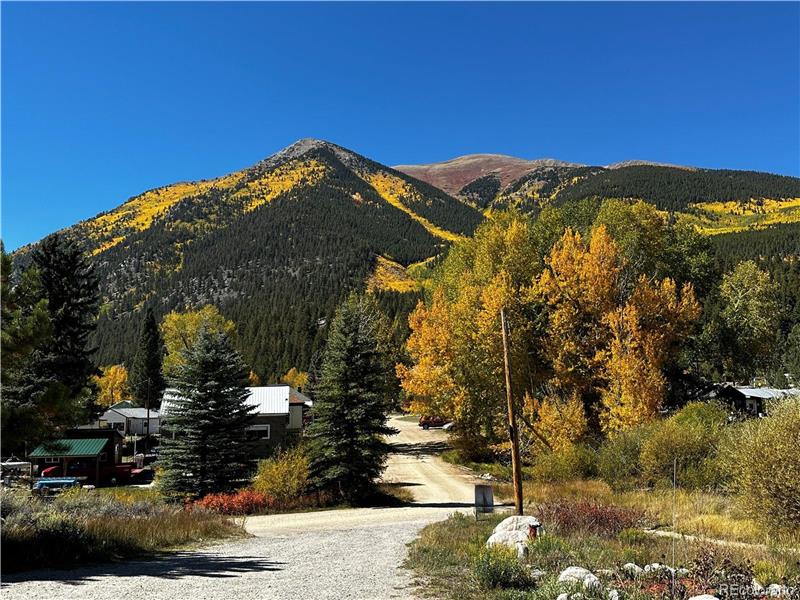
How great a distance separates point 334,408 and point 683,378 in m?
23.9

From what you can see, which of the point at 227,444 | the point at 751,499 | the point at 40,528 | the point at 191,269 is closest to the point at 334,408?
the point at 227,444

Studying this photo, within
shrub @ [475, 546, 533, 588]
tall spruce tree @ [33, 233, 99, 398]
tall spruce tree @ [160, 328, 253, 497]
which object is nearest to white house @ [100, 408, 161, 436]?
tall spruce tree @ [33, 233, 99, 398]

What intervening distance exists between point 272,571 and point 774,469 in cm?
1213

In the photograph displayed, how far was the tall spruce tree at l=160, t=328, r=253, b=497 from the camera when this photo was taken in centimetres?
2545

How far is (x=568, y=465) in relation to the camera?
84.5 ft

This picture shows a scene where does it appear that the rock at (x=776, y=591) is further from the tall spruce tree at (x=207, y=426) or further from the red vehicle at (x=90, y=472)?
the red vehicle at (x=90, y=472)

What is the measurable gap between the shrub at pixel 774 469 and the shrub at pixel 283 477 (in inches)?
753

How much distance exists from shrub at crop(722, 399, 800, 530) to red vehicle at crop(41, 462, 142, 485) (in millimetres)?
38501

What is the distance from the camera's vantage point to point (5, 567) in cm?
1002

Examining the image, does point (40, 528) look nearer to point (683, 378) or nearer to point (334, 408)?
point (334, 408)

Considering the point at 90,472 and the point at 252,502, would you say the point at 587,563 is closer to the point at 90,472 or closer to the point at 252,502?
the point at 252,502

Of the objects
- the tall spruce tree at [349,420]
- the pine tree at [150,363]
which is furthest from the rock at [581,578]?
the pine tree at [150,363]

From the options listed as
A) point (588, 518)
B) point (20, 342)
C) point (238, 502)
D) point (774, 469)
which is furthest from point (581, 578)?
point (238, 502)

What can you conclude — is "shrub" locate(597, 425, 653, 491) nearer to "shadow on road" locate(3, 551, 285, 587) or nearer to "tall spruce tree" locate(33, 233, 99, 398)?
"shadow on road" locate(3, 551, 285, 587)
